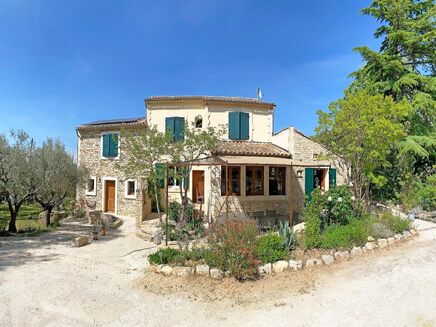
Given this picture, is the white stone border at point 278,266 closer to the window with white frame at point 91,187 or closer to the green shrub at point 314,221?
the green shrub at point 314,221

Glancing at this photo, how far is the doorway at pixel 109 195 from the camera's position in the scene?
2473 cm

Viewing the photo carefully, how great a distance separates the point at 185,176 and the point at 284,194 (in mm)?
7360

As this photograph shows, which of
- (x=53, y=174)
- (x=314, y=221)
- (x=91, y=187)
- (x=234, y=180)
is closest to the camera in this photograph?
(x=314, y=221)

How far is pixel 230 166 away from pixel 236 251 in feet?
32.9

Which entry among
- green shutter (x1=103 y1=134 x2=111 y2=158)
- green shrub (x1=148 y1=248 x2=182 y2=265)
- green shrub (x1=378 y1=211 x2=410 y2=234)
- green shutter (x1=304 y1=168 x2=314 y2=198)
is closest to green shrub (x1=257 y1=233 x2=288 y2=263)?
green shrub (x1=148 y1=248 x2=182 y2=265)

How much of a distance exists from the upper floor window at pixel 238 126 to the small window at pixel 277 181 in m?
3.52

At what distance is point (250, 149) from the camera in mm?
19734

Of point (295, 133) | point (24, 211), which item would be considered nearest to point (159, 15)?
point (295, 133)

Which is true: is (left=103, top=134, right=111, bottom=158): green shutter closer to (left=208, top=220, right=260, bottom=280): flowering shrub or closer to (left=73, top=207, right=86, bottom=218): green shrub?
(left=73, top=207, right=86, bottom=218): green shrub

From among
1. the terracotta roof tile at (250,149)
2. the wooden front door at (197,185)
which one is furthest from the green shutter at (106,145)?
the terracotta roof tile at (250,149)

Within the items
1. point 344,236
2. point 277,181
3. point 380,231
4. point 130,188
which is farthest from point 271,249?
point 130,188

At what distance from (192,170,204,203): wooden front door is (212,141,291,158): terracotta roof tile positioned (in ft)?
8.65

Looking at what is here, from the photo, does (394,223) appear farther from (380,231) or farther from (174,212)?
(174,212)

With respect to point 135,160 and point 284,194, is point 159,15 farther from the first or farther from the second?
point 284,194
